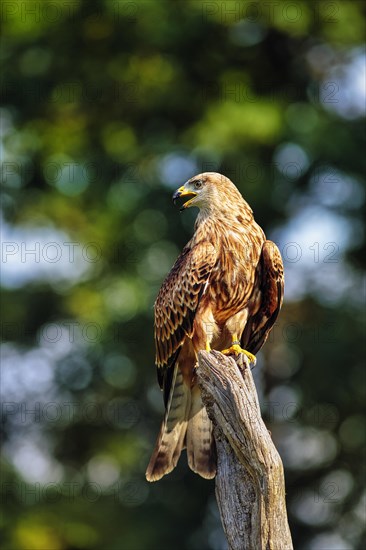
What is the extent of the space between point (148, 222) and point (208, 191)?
6712 mm

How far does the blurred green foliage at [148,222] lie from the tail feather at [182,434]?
6.20m

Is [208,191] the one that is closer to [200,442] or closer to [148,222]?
[200,442]

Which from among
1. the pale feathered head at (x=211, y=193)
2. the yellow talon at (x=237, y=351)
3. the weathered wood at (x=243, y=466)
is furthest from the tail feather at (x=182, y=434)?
the pale feathered head at (x=211, y=193)

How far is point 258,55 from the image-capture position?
14.8 meters

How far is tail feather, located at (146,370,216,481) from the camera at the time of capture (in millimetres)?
6254

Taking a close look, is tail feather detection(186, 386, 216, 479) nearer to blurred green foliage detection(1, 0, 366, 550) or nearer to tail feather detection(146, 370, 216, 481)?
tail feather detection(146, 370, 216, 481)

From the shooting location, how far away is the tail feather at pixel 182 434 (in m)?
6.25

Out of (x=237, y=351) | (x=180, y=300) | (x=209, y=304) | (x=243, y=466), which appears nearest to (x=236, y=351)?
(x=237, y=351)

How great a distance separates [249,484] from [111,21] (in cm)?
1012

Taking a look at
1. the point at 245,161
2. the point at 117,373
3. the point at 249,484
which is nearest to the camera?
the point at 249,484

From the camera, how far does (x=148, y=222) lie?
13461 mm

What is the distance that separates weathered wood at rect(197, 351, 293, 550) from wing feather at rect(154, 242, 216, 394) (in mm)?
1038

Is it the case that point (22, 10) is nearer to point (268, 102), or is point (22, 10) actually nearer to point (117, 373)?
point (268, 102)

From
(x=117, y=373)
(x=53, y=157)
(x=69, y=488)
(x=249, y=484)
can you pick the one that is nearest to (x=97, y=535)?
(x=69, y=488)
